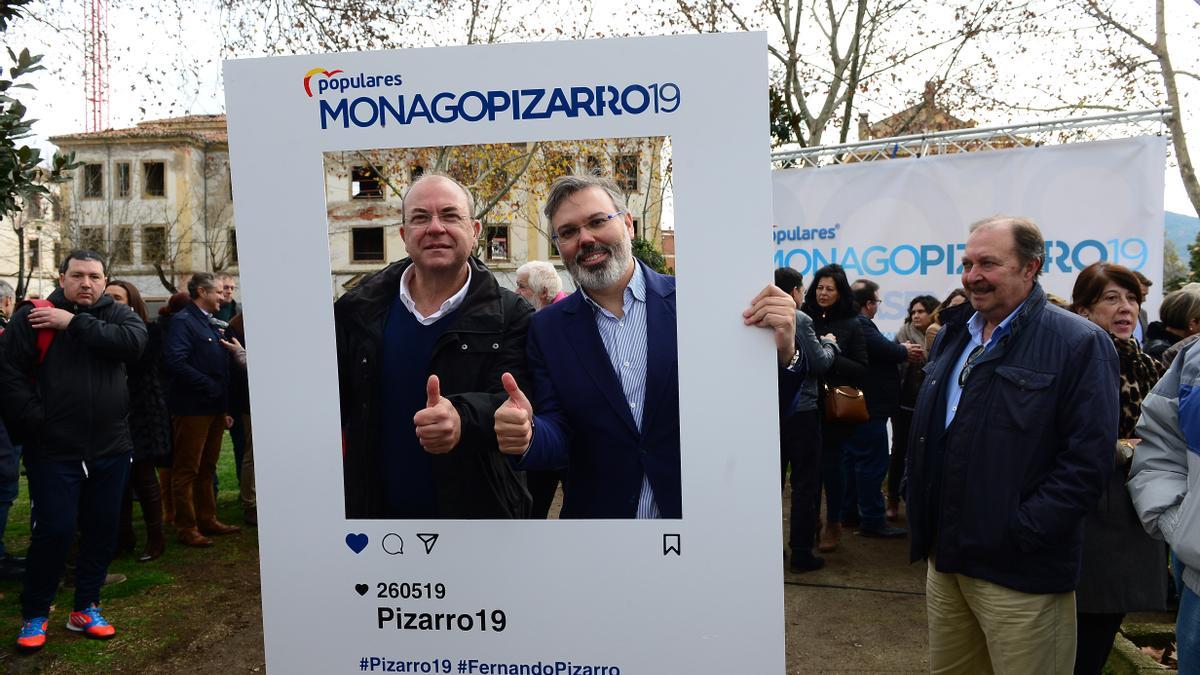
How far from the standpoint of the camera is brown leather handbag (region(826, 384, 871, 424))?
5484mm

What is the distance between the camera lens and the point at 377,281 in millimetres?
2084

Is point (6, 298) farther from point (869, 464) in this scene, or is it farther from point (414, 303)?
point (869, 464)

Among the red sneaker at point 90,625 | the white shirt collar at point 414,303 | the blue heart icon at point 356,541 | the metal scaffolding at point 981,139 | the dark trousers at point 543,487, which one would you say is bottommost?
the red sneaker at point 90,625

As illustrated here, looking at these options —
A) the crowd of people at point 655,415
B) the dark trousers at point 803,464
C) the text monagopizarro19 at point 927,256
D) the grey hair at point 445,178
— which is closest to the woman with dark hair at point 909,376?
the text monagopizarro19 at point 927,256

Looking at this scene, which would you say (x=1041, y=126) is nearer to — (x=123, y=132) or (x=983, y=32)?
(x=983, y=32)

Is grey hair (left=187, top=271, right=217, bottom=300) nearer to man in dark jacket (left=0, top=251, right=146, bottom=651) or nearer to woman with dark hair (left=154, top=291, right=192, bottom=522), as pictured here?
woman with dark hair (left=154, top=291, right=192, bottom=522)

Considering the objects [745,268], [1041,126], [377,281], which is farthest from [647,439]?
[1041,126]

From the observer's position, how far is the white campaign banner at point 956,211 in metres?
6.55

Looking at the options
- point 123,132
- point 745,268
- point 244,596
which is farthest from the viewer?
point 123,132

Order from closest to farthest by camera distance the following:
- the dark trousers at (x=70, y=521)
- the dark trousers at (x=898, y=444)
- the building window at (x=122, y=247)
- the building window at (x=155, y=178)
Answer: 1. the dark trousers at (x=70, y=521)
2. the dark trousers at (x=898, y=444)
3. the building window at (x=122, y=247)
4. the building window at (x=155, y=178)

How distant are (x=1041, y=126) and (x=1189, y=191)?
9729 millimetres

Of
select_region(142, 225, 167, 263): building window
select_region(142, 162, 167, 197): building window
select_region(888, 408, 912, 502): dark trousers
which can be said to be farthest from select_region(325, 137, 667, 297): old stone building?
select_region(142, 162, 167, 197): building window

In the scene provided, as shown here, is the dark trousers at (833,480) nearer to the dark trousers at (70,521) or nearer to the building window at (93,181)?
the dark trousers at (70,521)

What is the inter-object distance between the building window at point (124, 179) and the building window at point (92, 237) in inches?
75.4
